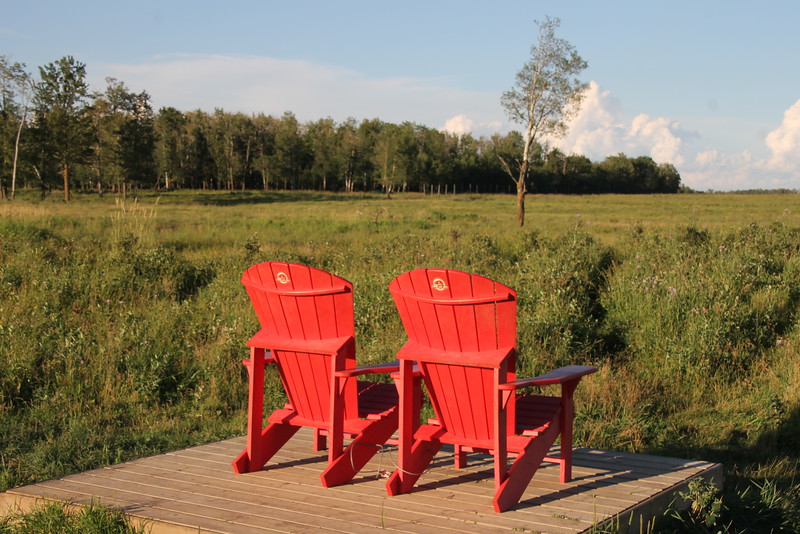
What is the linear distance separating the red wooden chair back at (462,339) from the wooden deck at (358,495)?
0.42 meters

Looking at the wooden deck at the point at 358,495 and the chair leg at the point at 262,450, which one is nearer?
the wooden deck at the point at 358,495

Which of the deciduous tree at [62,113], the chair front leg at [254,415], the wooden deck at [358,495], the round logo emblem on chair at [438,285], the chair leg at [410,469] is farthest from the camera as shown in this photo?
the deciduous tree at [62,113]

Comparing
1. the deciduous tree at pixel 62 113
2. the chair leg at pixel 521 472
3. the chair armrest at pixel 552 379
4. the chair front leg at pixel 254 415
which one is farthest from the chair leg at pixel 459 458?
the deciduous tree at pixel 62 113

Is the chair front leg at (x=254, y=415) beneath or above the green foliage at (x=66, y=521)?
above

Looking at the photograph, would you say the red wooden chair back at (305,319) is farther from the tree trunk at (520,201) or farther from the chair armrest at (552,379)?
the tree trunk at (520,201)

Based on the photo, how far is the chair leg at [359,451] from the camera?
390cm

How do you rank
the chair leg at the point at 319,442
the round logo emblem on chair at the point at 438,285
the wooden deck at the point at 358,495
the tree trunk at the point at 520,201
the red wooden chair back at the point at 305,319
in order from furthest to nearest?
1. the tree trunk at the point at 520,201
2. the chair leg at the point at 319,442
3. the red wooden chair back at the point at 305,319
4. the round logo emblem on chair at the point at 438,285
5. the wooden deck at the point at 358,495

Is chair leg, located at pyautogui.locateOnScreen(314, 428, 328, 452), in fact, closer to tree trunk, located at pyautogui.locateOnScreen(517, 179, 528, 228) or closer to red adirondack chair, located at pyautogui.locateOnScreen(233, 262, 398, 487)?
red adirondack chair, located at pyautogui.locateOnScreen(233, 262, 398, 487)

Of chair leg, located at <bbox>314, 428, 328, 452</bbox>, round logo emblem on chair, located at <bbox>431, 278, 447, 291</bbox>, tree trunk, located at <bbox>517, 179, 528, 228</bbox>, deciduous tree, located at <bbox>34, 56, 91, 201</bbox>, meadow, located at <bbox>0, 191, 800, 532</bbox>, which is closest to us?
round logo emblem on chair, located at <bbox>431, 278, 447, 291</bbox>

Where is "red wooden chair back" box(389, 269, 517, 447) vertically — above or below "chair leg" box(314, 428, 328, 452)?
above

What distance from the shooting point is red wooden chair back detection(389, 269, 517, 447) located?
11.5ft

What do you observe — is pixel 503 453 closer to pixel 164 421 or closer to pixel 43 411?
pixel 164 421

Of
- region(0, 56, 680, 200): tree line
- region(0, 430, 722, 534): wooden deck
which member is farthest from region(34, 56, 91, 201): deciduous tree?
region(0, 430, 722, 534): wooden deck

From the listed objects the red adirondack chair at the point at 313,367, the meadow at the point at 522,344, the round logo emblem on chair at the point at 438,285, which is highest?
the round logo emblem on chair at the point at 438,285
